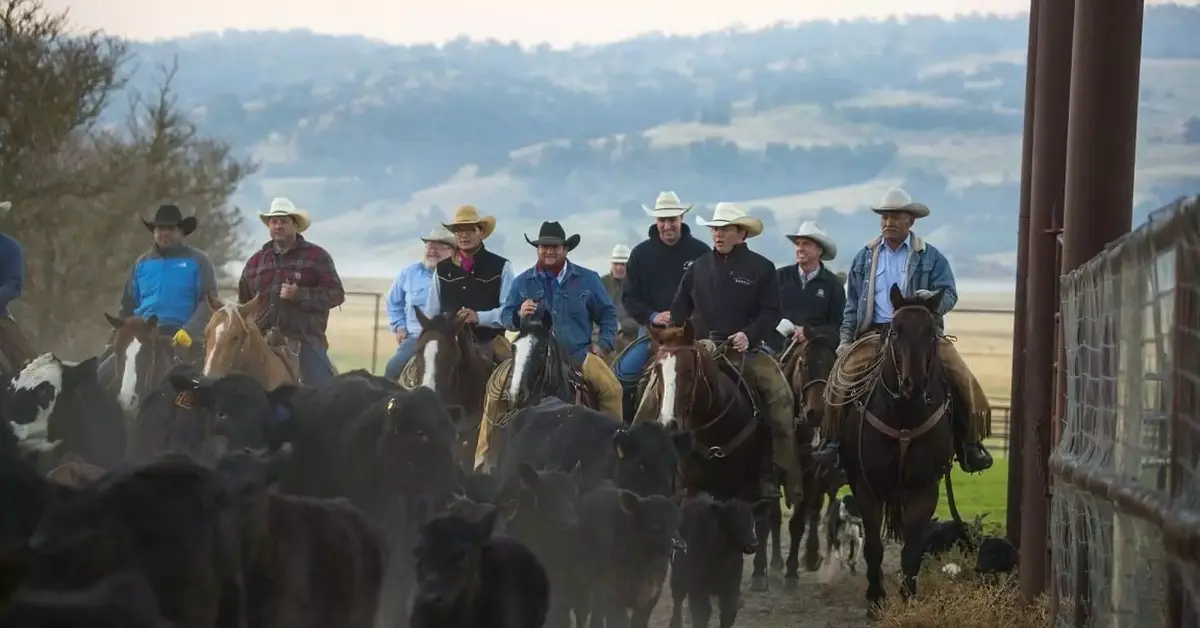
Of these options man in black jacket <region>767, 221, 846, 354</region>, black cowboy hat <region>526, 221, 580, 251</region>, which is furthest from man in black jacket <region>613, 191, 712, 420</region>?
man in black jacket <region>767, 221, 846, 354</region>

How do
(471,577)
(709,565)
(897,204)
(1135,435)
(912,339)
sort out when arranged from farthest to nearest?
(897,204) < (912,339) < (709,565) < (471,577) < (1135,435)

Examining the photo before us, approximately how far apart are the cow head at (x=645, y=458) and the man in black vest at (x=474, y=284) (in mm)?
2919

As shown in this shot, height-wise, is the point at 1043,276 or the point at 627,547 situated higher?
the point at 1043,276

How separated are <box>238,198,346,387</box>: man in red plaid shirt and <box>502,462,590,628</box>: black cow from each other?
15.4 ft

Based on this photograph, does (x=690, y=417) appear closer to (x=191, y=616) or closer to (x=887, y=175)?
(x=191, y=616)

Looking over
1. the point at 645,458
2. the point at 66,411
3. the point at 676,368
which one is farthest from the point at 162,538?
the point at 66,411

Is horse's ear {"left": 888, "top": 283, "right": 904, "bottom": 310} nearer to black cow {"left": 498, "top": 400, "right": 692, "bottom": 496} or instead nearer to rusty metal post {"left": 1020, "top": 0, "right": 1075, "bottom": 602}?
rusty metal post {"left": 1020, "top": 0, "right": 1075, "bottom": 602}

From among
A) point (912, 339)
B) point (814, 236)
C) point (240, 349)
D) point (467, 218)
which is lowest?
point (240, 349)

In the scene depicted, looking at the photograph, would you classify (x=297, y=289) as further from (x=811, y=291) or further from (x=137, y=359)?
(x=811, y=291)

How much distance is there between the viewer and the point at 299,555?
7266 mm

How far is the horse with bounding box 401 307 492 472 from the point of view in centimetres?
1155

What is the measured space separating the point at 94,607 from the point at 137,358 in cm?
823

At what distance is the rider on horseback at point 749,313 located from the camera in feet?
38.4

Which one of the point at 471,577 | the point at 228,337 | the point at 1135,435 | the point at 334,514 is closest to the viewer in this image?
the point at 1135,435
